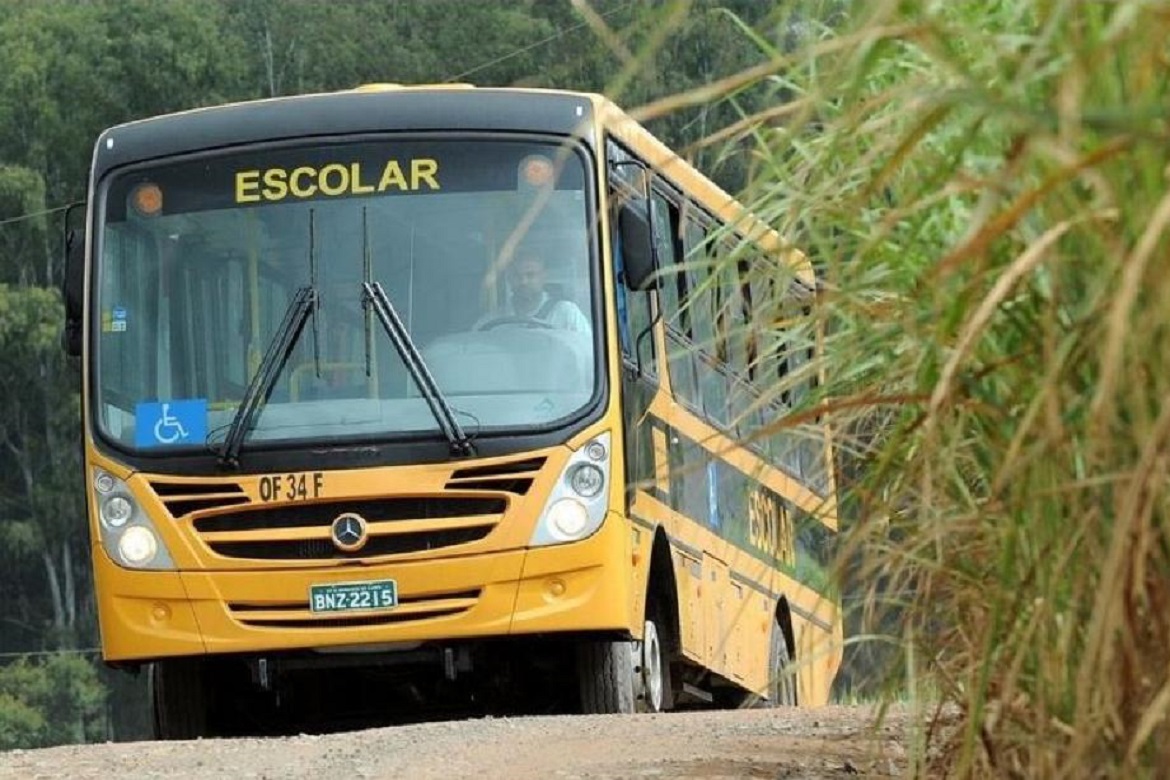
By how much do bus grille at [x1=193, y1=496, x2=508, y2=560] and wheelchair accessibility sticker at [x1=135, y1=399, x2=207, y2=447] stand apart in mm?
416

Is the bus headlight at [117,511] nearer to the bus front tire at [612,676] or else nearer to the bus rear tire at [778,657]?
the bus front tire at [612,676]

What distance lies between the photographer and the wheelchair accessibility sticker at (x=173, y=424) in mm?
14805

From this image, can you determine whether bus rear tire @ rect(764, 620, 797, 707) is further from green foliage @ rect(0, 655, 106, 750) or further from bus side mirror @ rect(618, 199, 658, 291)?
green foliage @ rect(0, 655, 106, 750)

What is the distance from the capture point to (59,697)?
52844 mm

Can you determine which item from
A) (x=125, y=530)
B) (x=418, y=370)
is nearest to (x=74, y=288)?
(x=125, y=530)

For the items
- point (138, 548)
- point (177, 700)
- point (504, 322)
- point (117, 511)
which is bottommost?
point (177, 700)

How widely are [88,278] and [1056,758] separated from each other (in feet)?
34.0

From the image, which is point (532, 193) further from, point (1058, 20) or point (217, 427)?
point (1058, 20)

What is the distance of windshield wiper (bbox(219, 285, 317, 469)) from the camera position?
14602mm

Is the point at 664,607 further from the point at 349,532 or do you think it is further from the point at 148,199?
the point at 148,199

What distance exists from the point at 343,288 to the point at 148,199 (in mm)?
1079

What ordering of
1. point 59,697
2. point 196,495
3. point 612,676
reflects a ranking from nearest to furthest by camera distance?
point 196,495 → point 612,676 → point 59,697

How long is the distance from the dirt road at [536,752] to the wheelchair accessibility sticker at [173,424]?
9.04ft

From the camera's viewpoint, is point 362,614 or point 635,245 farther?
point 362,614
